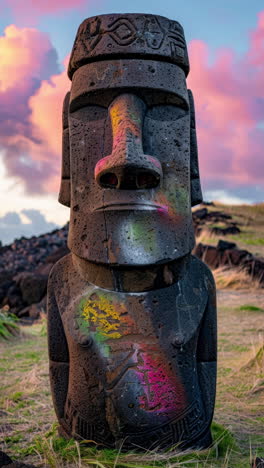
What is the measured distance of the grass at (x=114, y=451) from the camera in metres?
2.34

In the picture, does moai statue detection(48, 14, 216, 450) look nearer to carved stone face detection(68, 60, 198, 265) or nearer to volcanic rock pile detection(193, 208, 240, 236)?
carved stone face detection(68, 60, 198, 265)

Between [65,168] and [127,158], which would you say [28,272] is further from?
[127,158]

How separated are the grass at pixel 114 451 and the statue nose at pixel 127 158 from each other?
1273mm

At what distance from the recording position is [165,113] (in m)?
2.58

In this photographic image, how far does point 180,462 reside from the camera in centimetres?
225

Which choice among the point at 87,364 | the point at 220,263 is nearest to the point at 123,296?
the point at 87,364

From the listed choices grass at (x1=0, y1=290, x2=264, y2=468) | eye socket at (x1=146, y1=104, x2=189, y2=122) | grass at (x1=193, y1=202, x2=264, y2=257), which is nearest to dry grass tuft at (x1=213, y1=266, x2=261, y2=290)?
grass at (x1=193, y1=202, x2=264, y2=257)

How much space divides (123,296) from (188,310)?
342mm

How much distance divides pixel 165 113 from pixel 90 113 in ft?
1.28

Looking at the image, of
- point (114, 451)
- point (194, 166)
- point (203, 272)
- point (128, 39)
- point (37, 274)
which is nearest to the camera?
point (114, 451)

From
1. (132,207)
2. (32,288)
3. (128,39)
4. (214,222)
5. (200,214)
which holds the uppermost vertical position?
(128,39)

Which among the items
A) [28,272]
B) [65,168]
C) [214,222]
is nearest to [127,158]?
[65,168]

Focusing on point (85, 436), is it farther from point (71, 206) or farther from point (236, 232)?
point (236, 232)

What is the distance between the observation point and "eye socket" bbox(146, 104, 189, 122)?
2.55 meters
